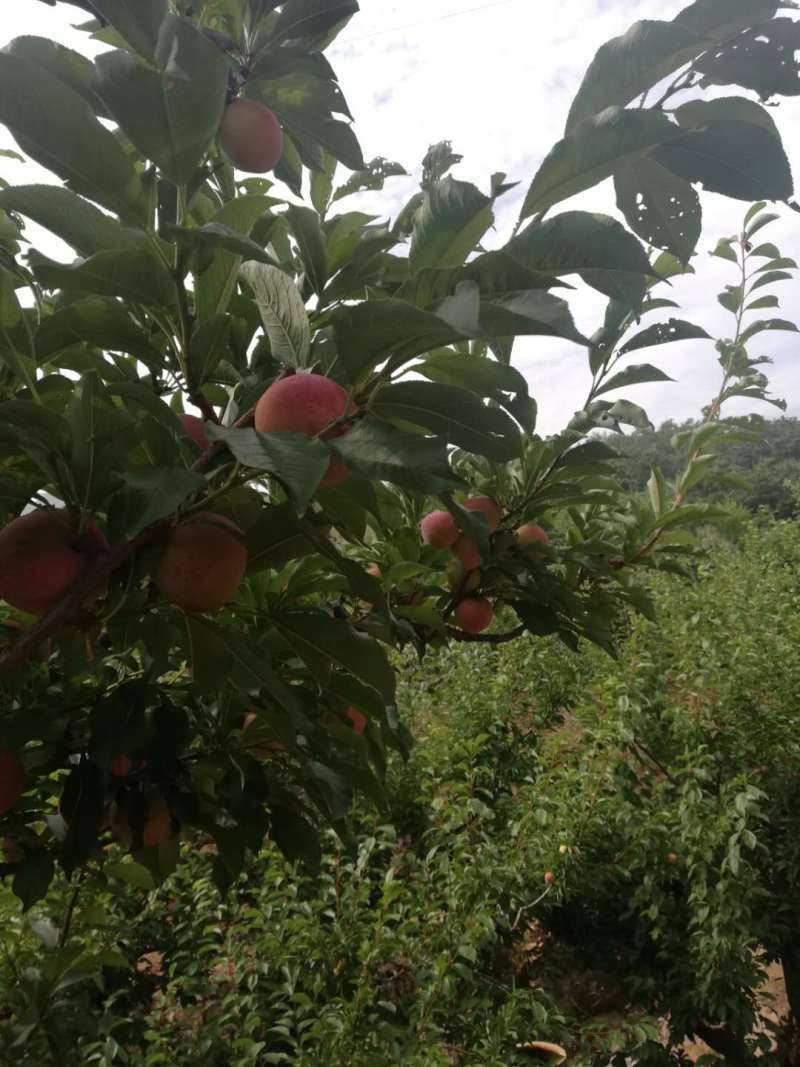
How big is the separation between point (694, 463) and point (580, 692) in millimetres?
2429

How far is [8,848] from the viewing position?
2.96ft

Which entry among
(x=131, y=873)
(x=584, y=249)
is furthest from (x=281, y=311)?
(x=131, y=873)

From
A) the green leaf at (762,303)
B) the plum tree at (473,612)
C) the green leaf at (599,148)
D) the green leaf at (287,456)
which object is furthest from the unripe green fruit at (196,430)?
the green leaf at (762,303)

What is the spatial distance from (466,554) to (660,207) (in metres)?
0.48

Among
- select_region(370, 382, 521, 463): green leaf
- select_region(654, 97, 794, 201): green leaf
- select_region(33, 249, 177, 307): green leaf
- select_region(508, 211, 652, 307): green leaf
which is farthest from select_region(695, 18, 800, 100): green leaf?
select_region(33, 249, 177, 307): green leaf

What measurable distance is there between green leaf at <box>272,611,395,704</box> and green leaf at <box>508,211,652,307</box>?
1.04 feet

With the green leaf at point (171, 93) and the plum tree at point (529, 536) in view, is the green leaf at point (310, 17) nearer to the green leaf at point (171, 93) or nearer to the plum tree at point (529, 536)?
the green leaf at point (171, 93)

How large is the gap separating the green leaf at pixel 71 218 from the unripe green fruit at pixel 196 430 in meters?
0.12

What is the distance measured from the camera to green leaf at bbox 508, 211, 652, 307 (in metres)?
0.41

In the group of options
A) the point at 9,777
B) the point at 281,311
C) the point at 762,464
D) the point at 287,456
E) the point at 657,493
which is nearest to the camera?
the point at 287,456

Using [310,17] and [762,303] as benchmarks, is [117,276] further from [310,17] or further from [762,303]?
[762,303]

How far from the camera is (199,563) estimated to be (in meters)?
0.47

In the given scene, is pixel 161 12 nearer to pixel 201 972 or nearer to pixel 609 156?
pixel 609 156

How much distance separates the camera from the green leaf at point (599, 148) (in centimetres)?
40
